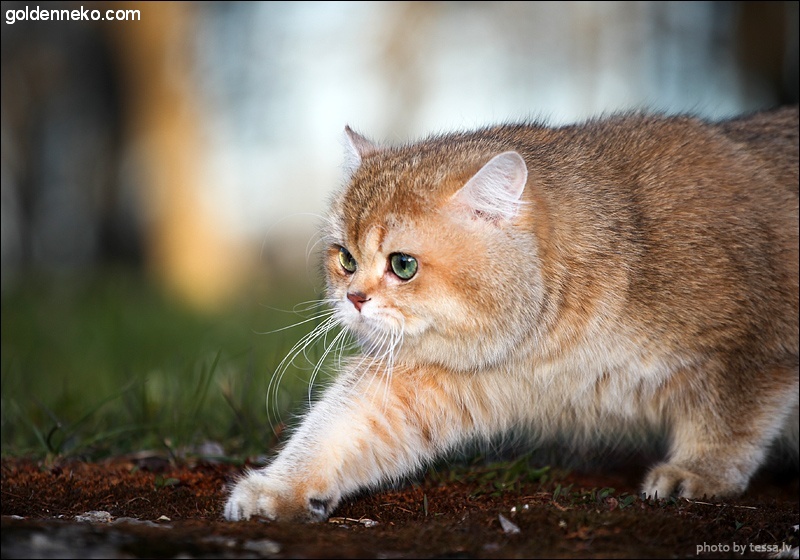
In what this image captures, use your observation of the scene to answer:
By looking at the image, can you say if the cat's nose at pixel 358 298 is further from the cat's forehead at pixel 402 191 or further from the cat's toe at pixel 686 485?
the cat's toe at pixel 686 485

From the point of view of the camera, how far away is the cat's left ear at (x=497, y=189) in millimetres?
2607

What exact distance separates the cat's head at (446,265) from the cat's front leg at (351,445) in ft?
0.59

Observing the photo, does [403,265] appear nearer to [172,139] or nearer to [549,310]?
[549,310]

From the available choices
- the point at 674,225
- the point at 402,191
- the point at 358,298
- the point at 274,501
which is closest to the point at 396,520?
the point at 274,501

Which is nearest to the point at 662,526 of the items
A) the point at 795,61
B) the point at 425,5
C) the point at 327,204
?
the point at 327,204

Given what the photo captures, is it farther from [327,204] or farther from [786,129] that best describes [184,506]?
[786,129]

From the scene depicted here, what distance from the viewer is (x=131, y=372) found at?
448 cm

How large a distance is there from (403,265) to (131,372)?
238cm

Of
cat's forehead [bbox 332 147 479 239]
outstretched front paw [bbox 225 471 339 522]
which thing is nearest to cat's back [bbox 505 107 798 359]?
cat's forehead [bbox 332 147 479 239]

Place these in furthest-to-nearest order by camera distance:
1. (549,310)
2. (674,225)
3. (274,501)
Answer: (674,225)
(549,310)
(274,501)

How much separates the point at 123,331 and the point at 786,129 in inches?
181

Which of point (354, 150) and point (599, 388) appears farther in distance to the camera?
point (354, 150)

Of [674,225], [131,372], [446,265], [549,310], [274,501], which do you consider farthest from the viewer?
[131,372]

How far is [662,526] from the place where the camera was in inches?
79.4
